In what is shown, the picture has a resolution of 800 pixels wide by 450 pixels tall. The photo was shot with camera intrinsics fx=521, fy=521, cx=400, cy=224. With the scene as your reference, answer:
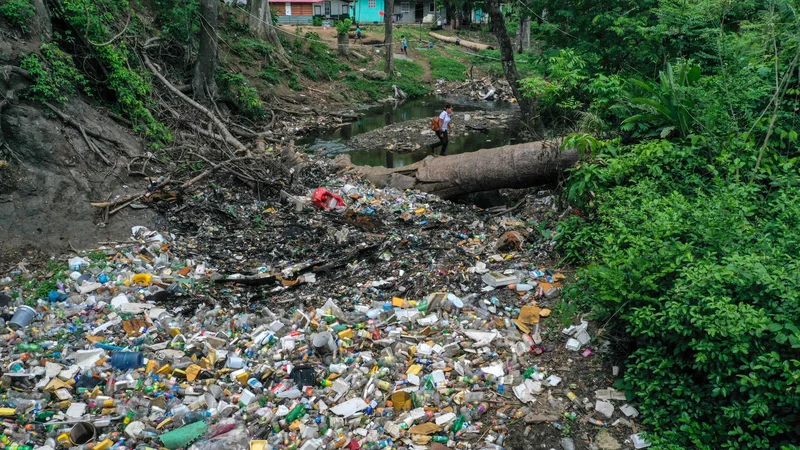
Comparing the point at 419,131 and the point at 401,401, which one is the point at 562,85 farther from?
the point at 419,131

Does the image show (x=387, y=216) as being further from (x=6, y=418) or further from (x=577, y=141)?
(x=6, y=418)

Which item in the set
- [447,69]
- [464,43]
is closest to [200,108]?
[447,69]

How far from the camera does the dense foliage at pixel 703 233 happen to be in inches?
111

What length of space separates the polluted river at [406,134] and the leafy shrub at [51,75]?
17.9 feet

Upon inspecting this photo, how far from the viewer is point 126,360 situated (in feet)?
13.0

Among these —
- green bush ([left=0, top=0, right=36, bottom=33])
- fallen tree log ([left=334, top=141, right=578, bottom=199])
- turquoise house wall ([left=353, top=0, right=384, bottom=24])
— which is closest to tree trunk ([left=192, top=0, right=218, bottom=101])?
green bush ([left=0, top=0, right=36, bottom=33])

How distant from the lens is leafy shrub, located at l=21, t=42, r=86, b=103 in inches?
259

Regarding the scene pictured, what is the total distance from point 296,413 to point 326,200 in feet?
14.5

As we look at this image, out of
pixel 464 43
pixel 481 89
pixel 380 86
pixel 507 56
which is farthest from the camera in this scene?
pixel 464 43

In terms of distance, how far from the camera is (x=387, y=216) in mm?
7246

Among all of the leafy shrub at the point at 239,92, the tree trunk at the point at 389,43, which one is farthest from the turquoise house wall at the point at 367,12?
the leafy shrub at the point at 239,92

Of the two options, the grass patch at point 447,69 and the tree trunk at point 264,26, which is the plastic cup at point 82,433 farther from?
the grass patch at point 447,69

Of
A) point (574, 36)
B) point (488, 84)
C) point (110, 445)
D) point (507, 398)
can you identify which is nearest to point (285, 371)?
point (110, 445)

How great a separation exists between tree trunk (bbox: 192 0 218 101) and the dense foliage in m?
7.57
